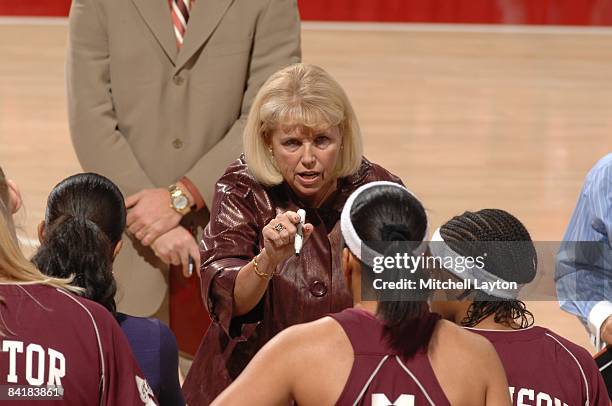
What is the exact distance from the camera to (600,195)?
3.27 metres

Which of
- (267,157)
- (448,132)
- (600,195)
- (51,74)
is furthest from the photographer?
(51,74)

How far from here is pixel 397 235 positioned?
6.80ft

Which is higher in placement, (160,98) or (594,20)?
(160,98)

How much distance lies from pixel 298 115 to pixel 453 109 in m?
6.08

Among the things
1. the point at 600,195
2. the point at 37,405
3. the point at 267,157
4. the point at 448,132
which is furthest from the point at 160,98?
the point at 448,132

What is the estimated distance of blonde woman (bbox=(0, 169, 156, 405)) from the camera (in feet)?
7.00

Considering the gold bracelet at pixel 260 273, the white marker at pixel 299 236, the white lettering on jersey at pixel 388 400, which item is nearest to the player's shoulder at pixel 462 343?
the white lettering on jersey at pixel 388 400

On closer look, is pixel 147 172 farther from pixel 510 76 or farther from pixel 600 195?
pixel 510 76

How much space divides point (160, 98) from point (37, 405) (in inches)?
66.0

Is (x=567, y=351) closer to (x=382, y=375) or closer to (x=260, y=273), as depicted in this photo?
(x=382, y=375)

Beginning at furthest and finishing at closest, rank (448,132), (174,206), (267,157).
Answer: (448,132), (174,206), (267,157)

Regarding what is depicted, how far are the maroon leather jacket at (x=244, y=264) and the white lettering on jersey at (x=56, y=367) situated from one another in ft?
2.07

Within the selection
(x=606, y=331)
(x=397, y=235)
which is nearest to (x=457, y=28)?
(x=606, y=331)

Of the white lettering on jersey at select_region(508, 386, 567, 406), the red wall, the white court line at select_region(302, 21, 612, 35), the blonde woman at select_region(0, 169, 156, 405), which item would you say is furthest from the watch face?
the red wall
